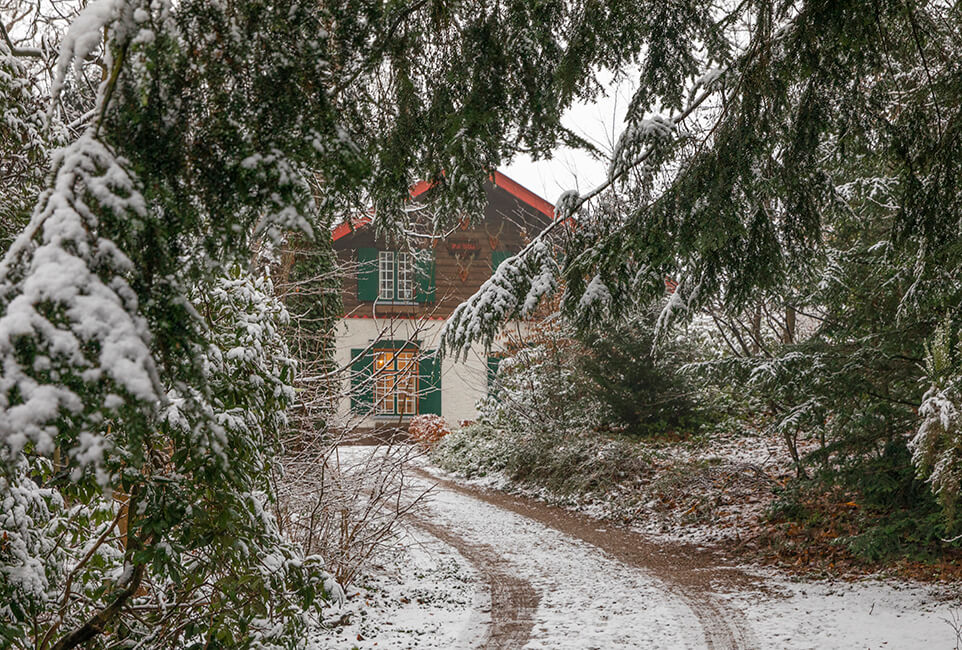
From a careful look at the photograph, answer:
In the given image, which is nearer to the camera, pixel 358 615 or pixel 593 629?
pixel 593 629

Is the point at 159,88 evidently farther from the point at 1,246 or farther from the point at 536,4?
the point at 536,4

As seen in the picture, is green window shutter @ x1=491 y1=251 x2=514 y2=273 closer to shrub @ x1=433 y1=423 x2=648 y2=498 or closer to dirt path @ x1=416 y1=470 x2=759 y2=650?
shrub @ x1=433 y1=423 x2=648 y2=498

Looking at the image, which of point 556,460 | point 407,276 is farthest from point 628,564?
point 407,276

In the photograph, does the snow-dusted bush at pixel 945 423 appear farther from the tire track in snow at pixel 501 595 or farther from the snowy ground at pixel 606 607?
the tire track in snow at pixel 501 595

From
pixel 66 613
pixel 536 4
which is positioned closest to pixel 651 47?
pixel 536 4

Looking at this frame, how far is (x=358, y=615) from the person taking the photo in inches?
248

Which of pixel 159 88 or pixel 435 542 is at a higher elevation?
pixel 159 88

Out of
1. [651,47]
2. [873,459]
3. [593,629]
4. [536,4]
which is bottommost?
[593,629]

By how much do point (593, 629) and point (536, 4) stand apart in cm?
494

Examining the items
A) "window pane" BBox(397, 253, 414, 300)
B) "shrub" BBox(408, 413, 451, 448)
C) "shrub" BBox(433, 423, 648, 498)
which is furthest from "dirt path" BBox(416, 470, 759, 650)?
"shrub" BBox(408, 413, 451, 448)

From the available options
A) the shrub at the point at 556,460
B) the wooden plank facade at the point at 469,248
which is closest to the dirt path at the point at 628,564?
the shrub at the point at 556,460

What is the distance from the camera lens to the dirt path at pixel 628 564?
5801 mm

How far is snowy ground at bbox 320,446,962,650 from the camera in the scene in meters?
5.56

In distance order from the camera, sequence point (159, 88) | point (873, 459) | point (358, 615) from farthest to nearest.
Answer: point (873, 459) → point (358, 615) → point (159, 88)
